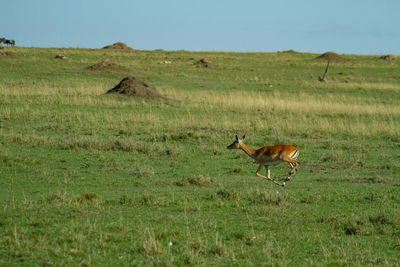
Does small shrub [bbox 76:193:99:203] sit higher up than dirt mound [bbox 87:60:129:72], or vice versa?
dirt mound [bbox 87:60:129:72]

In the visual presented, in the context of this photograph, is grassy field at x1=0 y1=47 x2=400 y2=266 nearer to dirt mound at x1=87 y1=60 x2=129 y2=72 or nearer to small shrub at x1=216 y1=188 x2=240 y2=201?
small shrub at x1=216 y1=188 x2=240 y2=201

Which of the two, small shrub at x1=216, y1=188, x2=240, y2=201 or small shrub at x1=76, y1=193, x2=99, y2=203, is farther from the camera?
small shrub at x1=216, y1=188, x2=240, y2=201

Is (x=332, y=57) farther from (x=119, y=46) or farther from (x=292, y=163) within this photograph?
(x=292, y=163)

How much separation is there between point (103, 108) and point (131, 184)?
1333 centimetres

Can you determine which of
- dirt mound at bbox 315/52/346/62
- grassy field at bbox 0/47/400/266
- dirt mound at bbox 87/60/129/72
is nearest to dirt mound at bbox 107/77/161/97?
grassy field at bbox 0/47/400/266

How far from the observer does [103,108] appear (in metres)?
24.6

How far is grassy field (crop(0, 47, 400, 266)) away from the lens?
7145mm

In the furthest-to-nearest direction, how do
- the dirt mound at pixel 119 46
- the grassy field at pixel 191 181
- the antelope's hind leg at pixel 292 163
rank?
the dirt mound at pixel 119 46, the antelope's hind leg at pixel 292 163, the grassy field at pixel 191 181

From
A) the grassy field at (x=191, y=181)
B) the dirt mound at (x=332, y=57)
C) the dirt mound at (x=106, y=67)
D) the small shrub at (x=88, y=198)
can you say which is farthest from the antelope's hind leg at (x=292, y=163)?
the dirt mound at (x=332, y=57)

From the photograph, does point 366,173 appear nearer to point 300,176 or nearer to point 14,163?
point 300,176

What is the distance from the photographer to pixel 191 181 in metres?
11.9

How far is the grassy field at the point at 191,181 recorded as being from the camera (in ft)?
23.4

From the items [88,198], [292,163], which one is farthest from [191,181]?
[88,198]

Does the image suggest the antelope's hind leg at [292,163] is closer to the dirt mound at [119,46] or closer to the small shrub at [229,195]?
the small shrub at [229,195]
